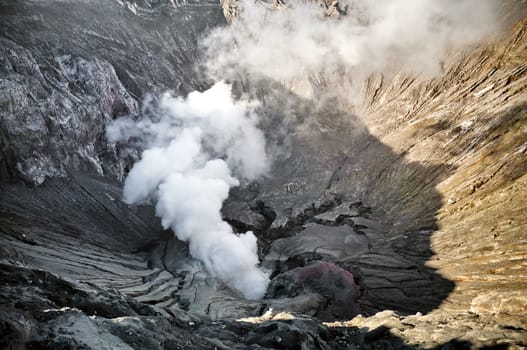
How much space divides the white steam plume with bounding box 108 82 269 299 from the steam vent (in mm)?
319

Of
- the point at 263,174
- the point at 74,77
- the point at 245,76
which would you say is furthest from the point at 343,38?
the point at 74,77

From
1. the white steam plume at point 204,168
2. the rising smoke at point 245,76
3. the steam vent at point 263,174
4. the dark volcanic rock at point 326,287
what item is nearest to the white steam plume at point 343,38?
the rising smoke at point 245,76

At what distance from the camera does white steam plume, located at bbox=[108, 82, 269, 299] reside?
4244cm

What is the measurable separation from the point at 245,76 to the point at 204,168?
26.2 meters

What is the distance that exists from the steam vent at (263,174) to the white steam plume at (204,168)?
1.05ft

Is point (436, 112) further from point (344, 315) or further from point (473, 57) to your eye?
point (344, 315)

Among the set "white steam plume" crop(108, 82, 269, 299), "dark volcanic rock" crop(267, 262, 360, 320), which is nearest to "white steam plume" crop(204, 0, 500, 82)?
"white steam plume" crop(108, 82, 269, 299)

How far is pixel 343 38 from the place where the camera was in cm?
7781

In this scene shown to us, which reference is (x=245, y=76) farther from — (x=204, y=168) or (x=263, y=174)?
(x=204, y=168)

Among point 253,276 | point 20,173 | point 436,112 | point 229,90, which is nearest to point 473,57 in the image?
point 436,112

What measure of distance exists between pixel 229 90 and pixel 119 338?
6696cm

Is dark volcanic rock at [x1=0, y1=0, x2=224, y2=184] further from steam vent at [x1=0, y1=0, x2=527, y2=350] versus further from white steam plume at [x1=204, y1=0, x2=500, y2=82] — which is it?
white steam plume at [x1=204, y1=0, x2=500, y2=82]

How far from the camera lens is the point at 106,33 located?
210 ft

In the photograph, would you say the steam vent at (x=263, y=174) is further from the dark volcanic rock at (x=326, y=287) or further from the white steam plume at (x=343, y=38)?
the white steam plume at (x=343, y=38)
